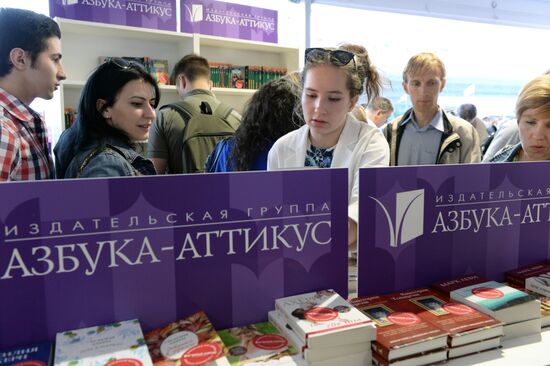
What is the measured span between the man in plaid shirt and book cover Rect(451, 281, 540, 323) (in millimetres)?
1493

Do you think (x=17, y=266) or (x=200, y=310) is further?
(x=200, y=310)

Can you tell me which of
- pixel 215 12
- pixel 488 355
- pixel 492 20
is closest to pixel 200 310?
pixel 488 355

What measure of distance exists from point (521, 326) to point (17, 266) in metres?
1.08

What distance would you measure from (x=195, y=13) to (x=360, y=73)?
8.76 feet

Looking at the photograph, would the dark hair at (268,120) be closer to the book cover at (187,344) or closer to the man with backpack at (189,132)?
the man with backpack at (189,132)

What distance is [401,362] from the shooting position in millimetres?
819

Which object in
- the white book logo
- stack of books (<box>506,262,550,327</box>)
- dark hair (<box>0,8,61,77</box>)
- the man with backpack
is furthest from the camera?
the white book logo

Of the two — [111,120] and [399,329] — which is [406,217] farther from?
[111,120]

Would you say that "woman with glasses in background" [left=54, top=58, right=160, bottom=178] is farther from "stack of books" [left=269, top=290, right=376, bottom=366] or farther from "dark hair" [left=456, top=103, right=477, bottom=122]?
"dark hair" [left=456, top=103, right=477, bottom=122]

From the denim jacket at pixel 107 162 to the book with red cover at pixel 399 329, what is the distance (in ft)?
2.81

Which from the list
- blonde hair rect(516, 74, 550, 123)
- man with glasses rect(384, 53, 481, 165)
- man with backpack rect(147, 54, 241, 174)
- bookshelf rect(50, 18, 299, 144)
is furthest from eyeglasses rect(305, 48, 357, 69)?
bookshelf rect(50, 18, 299, 144)

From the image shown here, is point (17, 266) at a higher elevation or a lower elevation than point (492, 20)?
lower

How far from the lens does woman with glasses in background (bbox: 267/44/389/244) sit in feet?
5.09

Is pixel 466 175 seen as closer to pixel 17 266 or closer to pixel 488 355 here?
pixel 488 355
